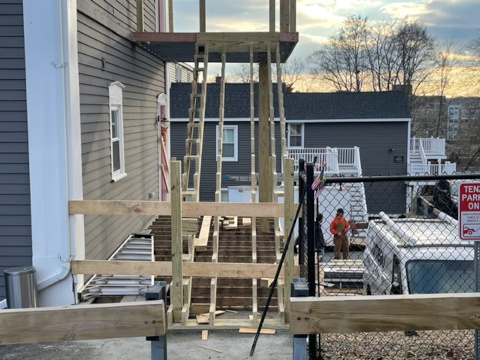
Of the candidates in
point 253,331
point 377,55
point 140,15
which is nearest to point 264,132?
point 140,15

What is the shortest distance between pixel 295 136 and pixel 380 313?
24093 millimetres

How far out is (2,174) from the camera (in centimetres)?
672

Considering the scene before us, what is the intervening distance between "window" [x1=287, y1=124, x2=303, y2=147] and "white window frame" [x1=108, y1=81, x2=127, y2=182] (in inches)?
672

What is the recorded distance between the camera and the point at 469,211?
4297mm

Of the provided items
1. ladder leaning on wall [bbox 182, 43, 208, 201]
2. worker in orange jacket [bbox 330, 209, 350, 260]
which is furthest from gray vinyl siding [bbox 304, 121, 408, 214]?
ladder leaning on wall [bbox 182, 43, 208, 201]

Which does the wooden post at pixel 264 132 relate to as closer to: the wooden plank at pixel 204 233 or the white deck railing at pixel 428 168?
the wooden plank at pixel 204 233

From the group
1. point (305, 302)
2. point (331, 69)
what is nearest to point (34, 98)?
point (305, 302)

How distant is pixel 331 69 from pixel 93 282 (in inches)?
→ 1781

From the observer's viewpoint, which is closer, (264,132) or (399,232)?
(399,232)

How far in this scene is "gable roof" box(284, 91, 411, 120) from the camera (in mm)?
26234

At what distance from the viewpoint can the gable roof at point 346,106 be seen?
26234 millimetres

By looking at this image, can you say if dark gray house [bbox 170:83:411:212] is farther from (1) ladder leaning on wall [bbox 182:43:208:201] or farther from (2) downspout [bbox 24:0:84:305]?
(2) downspout [bbox 24:0:84:305]

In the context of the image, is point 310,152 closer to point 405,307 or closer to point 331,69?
point 405,307

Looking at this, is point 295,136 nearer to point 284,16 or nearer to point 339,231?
point 339,231
